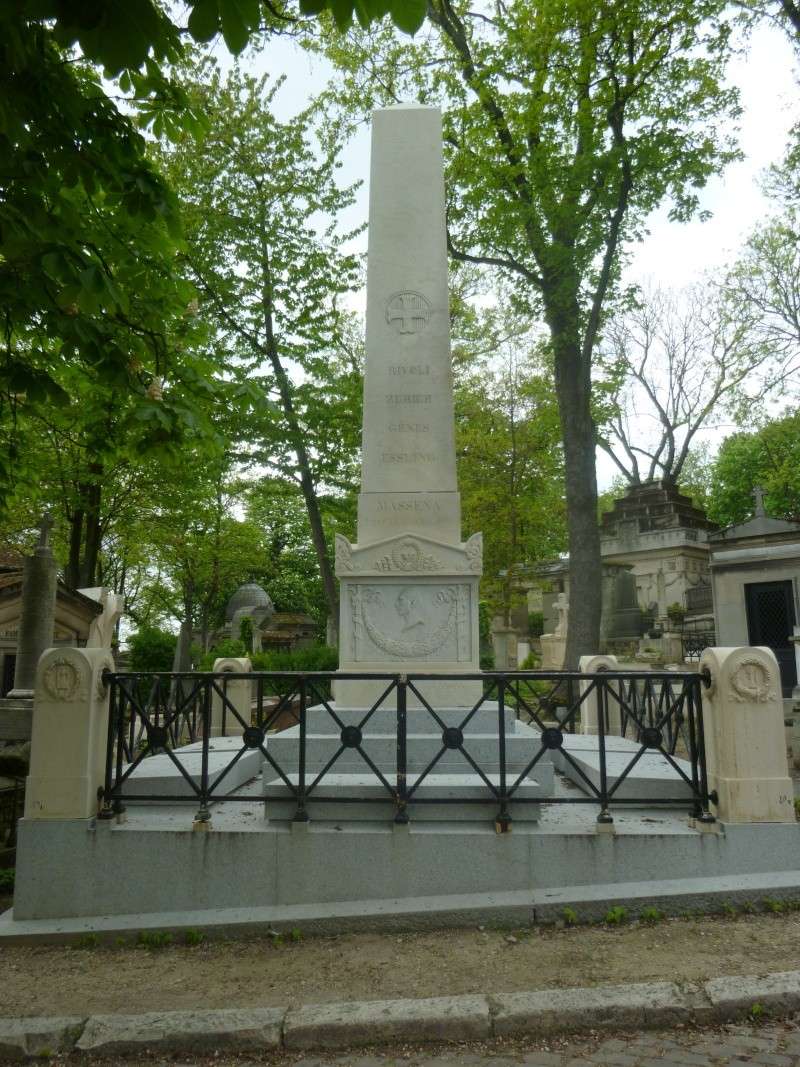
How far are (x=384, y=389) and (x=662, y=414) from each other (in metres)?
32.5

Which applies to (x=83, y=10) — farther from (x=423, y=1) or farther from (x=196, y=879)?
(x=196, y=879)

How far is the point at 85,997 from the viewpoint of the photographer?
3.78m

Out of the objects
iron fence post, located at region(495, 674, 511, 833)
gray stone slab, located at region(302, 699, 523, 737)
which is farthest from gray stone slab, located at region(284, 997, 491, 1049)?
gray stone slab, located at region(302, 699, 523, 737)

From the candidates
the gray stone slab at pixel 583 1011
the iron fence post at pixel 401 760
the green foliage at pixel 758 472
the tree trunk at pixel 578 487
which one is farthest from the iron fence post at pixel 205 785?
the green foliage at pixel 758 472

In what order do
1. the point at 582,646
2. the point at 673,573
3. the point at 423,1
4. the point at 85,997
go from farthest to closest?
the point at 673,573 < the point at 582,646 < the point at 85,997 < the point at 423,1

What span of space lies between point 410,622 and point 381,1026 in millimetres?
3954

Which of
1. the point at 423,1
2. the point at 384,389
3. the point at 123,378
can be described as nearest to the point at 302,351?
the point at 384,389

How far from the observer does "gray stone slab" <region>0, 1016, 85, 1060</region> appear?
3336mm

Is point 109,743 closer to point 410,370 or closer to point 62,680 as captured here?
point 62,680

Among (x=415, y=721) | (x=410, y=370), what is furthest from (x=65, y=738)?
(x=410, y=370)

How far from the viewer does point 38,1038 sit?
3.37 meters

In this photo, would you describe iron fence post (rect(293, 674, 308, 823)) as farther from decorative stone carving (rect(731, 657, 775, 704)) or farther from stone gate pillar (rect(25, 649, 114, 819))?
decorative stone carving (rect(731, 657, 775, 704))

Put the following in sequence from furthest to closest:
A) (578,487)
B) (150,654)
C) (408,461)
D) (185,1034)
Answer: (150,654)
(578,487)
(408,461)
(185,1034)

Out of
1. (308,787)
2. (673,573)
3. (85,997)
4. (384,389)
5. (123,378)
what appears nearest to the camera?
(85,997)
